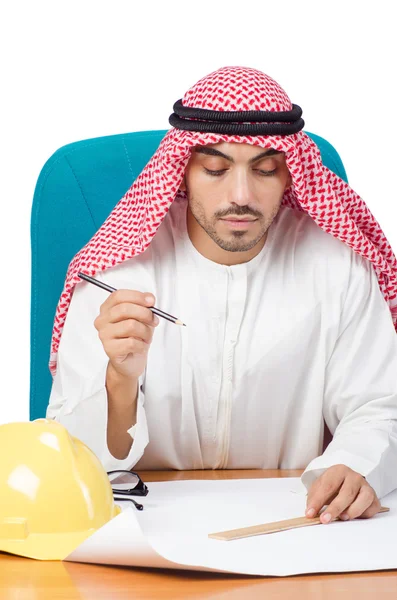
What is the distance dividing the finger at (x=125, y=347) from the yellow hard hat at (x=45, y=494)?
A: 0.38m

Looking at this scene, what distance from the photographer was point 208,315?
8.55 feet

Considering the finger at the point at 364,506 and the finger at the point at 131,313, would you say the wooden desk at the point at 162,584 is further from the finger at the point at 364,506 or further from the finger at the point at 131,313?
the finger at the point at 131,313

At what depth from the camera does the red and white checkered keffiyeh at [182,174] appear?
2.46 metres

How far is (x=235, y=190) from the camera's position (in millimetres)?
2396

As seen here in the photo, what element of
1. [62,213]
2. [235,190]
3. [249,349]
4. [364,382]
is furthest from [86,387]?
[62,213]

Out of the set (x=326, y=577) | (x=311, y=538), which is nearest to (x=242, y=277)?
(x=311, y=538)

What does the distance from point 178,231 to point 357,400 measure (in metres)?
0.64

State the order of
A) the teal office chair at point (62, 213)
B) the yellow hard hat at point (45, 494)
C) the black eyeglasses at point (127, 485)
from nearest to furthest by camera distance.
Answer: the yellow hard hat at point (45, 494), the black eyeglasses at point (127, 485), the teal office chair at point (62, 213)

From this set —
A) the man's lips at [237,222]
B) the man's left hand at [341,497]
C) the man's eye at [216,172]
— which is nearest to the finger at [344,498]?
the man's left hand at [341,497]

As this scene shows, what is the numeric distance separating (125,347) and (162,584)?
2.16 ft

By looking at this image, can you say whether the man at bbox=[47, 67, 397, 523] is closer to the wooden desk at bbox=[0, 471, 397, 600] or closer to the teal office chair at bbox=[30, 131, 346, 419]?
the teal office chair at bbox=[30, 131, 346, 419]

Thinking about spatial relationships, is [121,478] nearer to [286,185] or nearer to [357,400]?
[357,400]

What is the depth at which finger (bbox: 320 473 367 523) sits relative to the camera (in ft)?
6.09

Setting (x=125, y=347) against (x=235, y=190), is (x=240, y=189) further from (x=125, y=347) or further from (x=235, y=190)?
(x=125, y=347)
